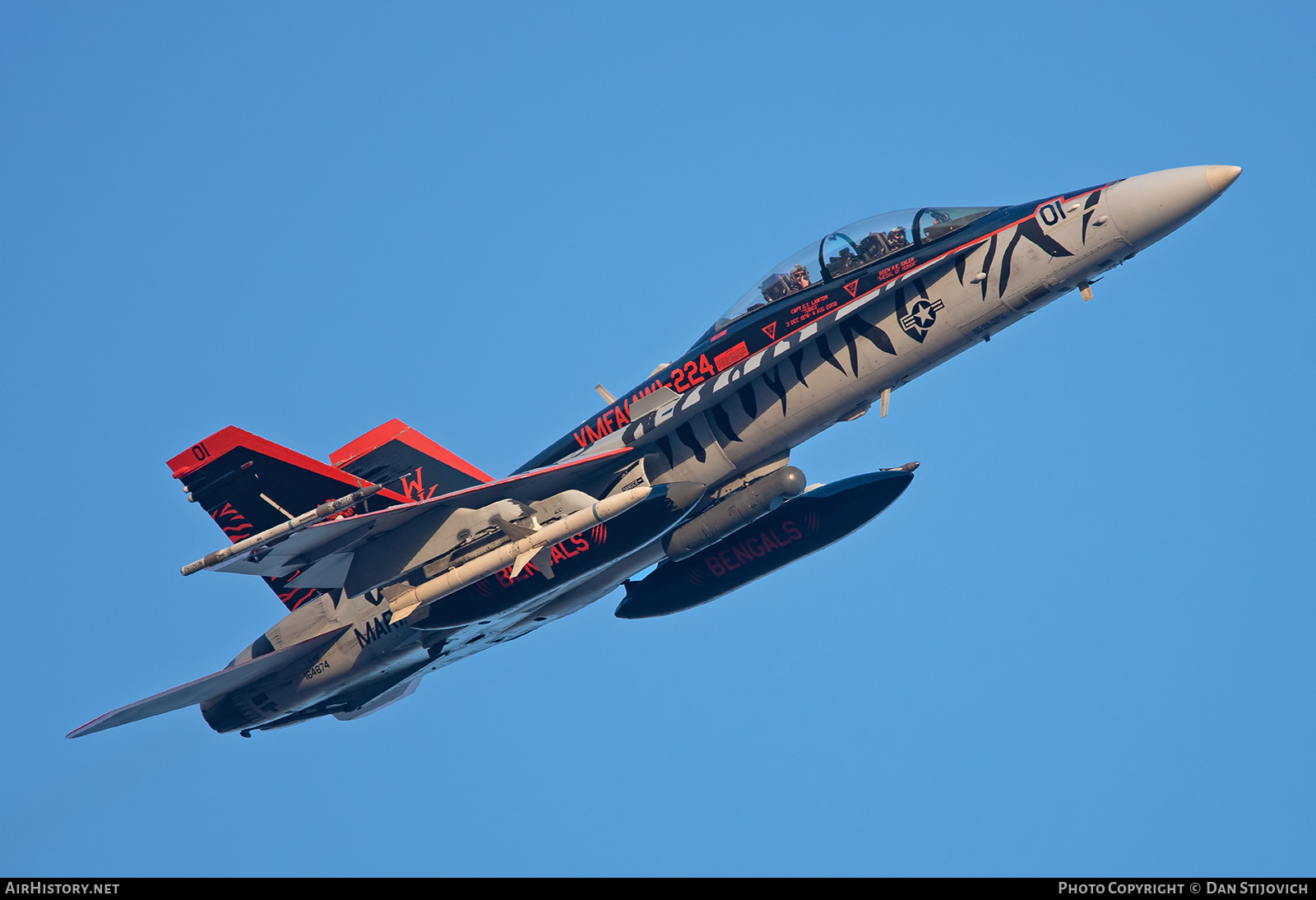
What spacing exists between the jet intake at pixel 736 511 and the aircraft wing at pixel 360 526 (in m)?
1.69

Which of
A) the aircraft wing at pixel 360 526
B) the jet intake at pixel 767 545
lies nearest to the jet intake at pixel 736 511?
the jet intake at pixel 767 545

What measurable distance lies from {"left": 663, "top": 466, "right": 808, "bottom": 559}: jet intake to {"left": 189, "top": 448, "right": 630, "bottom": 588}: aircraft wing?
5.56ft

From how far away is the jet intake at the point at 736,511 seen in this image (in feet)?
71.5

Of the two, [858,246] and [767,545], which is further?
[767,545]

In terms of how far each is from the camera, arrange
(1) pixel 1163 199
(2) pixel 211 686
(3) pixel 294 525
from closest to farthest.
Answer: (1) pixel 1163 199, (3) pixel 294 525, (2) pixel 211 686

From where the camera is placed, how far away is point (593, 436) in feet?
75.9

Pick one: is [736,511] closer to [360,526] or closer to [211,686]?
[360,526]

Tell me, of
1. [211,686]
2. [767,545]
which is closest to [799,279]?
[767,545]

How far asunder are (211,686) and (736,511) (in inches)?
356

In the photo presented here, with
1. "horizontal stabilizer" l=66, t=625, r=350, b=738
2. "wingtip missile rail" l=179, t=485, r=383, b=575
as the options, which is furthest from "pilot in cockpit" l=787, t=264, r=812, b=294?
"horizontal stabilizer" l=66, t=625, r=350, b=738

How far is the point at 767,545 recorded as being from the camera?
2369 centimetres

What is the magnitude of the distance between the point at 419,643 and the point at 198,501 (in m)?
4.23
